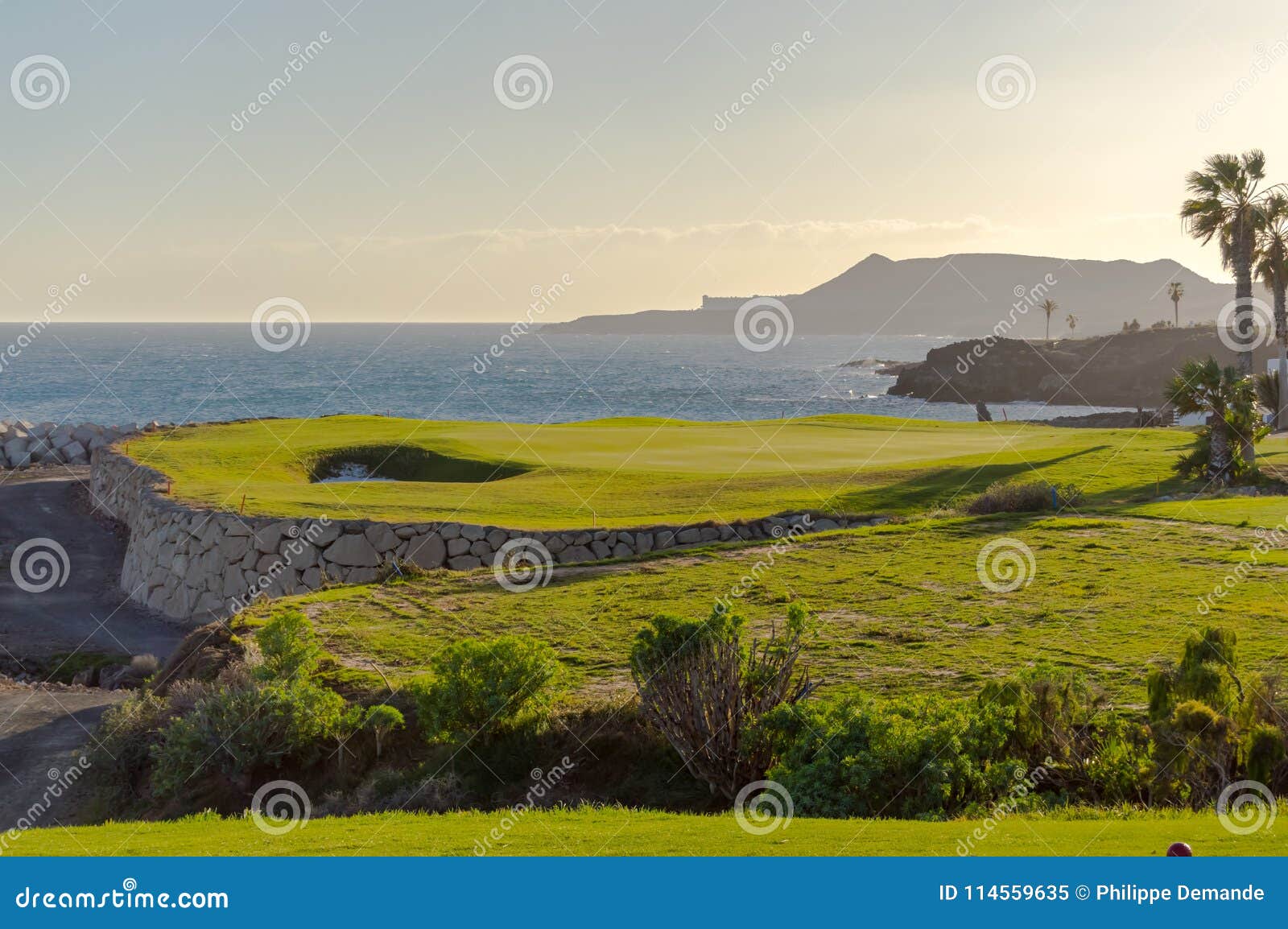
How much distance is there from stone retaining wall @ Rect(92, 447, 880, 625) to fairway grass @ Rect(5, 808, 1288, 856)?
1185 centimetres

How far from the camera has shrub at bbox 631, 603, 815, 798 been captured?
10945 mm

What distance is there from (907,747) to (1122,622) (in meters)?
6.18

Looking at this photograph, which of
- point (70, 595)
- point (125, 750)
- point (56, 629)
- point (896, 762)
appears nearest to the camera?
point (896, 762)

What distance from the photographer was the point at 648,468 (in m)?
30.4

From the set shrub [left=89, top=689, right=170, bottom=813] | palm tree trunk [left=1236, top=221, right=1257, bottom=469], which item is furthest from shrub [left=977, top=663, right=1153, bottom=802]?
palm tree trunk [left=1236, top=221, right=1257, bottom=469]

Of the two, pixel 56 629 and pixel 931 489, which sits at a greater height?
pixel 931 489

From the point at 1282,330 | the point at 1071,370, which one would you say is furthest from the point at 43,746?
the point at 1071,370

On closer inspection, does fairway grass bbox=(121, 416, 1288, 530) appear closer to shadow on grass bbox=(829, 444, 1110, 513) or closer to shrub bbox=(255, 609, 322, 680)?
shadow on grass bbox=(829, 444, 1110, 513)

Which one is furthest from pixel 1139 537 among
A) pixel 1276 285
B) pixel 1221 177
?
pixel 1276 285

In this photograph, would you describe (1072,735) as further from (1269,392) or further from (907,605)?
(1269,392)

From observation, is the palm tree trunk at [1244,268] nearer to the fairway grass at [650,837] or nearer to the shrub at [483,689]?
the shrub at [483,689]

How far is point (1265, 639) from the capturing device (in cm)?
1310

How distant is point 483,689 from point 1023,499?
16122mm

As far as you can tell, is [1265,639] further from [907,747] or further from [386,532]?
[386,532]
